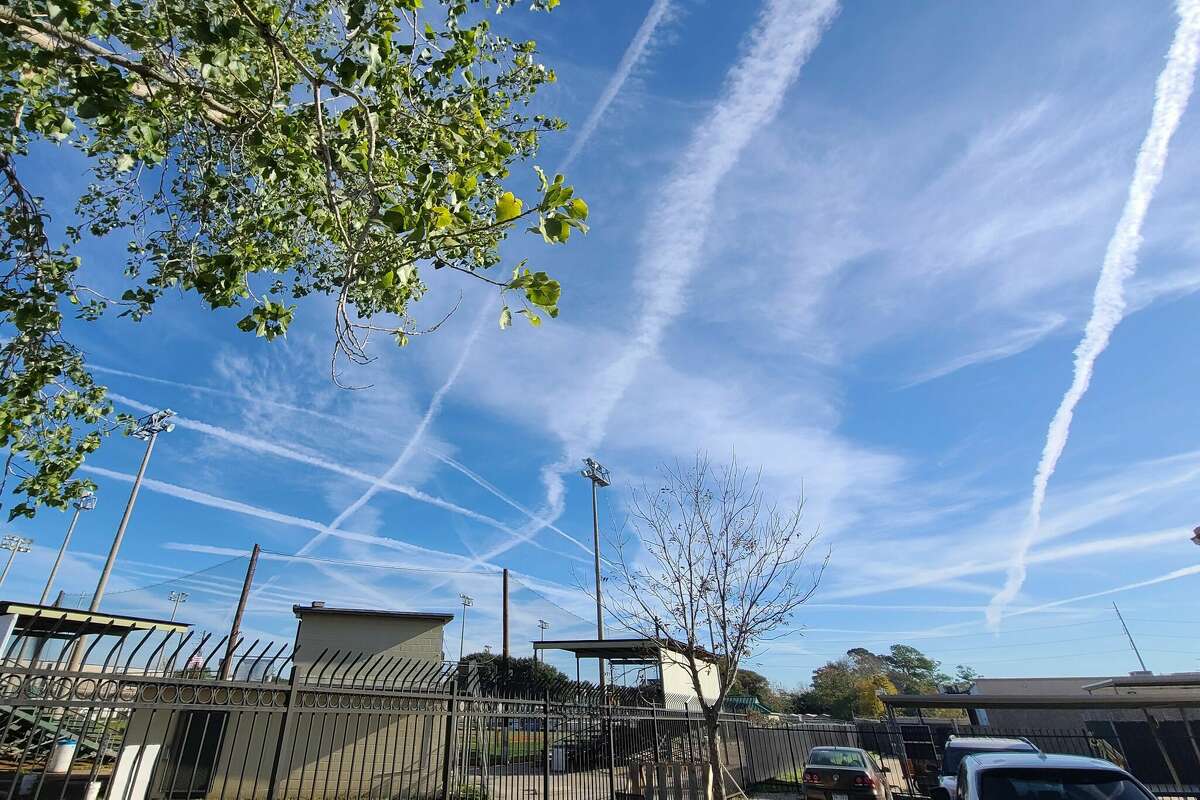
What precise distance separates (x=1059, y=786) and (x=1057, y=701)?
15630 millimetres

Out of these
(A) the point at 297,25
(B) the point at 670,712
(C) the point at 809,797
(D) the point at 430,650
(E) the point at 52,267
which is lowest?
(C) the point at 809,797

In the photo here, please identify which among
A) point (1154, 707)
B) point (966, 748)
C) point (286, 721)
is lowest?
point (966, 748)

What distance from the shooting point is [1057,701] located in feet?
55.4

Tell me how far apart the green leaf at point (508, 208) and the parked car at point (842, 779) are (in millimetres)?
13925

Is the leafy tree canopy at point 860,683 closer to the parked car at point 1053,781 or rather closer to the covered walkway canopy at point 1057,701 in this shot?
the covered walkway canopy at point 1057,701

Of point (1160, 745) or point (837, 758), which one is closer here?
point (837, 758)

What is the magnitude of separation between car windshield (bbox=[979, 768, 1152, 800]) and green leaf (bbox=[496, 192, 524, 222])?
6.84 meters

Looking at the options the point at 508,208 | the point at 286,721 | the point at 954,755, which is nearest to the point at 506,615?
the point at 954,755

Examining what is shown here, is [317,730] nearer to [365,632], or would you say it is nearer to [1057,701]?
[365,632]

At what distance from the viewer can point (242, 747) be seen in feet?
40.4

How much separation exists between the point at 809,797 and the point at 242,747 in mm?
12315

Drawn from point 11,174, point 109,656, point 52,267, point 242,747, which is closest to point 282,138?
point 11,174

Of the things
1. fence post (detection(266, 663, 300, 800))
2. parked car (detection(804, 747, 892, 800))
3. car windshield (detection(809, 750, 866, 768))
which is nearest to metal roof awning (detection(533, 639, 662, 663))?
car windshield (detection(809, 750, 866, 768))

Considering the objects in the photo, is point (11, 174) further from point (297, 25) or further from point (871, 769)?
point (871, 769)
